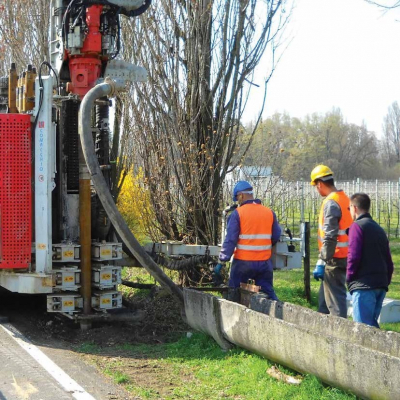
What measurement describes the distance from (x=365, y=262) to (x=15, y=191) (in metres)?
4.18

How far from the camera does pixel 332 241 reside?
712cm

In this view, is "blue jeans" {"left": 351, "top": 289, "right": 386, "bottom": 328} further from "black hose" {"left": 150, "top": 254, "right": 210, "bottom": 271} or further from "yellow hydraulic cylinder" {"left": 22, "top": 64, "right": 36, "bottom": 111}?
"yellow hydraulic cylinder" {"left": 22, "top": 64, "right": 36, "bottom": 111}

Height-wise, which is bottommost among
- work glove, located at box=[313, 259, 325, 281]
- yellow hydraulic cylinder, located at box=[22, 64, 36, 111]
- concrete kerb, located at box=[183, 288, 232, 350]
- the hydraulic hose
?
concrete kerb, located at box=[183, 288, 232, 350]

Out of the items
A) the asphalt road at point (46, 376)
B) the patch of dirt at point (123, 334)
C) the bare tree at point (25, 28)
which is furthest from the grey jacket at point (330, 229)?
the bare tree at point (25, 28)

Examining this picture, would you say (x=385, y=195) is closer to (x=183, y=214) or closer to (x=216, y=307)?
(x=183, y=214)

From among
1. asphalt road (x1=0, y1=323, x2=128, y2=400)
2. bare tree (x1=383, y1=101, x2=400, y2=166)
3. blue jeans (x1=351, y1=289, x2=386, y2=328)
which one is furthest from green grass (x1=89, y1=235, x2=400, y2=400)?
bare tree (x1=383, y1=101, x2=400, y2=166)

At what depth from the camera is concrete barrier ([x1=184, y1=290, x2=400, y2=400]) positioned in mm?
4695

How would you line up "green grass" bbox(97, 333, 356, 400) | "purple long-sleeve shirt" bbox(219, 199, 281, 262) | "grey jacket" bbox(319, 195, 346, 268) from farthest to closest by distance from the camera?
"purple long-sleeve shirt" bbox(219, 199, 281, 262), "grey jacket" bbox(319, 195, 346, 268), "green grass" bbox(97, 333, 356, 400)

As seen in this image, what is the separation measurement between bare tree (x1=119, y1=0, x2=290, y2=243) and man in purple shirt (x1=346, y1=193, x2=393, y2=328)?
3971 mm

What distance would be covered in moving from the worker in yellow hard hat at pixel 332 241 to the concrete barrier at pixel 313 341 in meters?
0.82

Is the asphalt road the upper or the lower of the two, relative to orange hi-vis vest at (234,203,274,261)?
lower

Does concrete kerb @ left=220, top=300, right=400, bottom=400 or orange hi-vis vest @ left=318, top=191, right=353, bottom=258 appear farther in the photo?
orange hi-vis vest @ left=318, top=191, right=353, bottom=258

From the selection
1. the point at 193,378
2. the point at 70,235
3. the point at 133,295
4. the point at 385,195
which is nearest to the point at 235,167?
the point at 133,295

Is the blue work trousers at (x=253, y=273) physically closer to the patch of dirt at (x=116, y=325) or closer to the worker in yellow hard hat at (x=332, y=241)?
the worker in yellow hard hat at (x=332, y=241)
